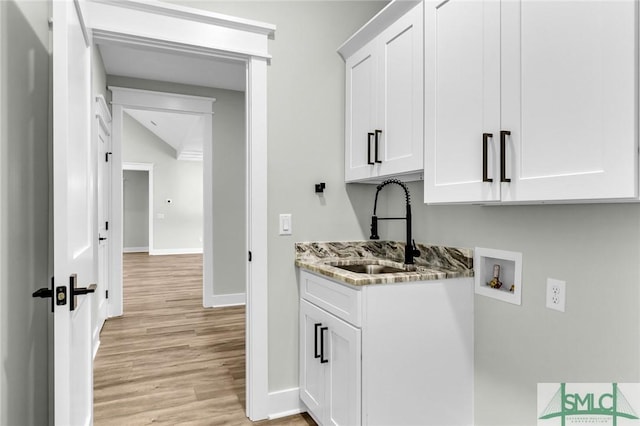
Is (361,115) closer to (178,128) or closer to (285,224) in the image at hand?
(285,224)

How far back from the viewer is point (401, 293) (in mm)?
1666

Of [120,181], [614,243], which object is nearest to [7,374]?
[614,243]

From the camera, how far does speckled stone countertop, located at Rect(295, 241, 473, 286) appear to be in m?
1.67

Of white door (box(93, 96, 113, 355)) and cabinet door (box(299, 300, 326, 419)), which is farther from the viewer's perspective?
white door (box(93, 96, 113, 355))

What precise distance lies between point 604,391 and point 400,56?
1583mm

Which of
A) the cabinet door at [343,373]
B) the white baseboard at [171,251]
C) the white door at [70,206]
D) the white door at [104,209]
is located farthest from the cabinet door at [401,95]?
the white baseboard at [171,251]

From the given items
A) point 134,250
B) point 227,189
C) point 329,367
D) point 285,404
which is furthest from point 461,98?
point 134,250

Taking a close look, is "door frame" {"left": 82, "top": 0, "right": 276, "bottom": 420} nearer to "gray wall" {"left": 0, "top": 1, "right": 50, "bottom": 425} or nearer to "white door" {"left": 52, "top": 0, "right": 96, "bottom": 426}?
"white door" {"left": 52, "top": 0, "right": 96, "bottom": 426}

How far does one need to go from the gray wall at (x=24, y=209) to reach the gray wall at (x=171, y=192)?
8.58 meters

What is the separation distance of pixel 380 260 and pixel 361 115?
0.86 m

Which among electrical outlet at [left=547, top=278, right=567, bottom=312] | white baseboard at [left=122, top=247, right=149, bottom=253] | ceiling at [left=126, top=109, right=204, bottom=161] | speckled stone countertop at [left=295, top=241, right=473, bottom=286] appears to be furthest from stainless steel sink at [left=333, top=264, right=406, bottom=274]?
white baseboard at [left=122, top=247, right=149, bottom=253]

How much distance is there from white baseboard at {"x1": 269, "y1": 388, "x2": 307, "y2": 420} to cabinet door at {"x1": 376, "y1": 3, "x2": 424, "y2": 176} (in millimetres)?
1380

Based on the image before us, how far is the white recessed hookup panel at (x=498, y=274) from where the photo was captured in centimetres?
160

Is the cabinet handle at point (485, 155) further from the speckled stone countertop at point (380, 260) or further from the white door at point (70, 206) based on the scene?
the white door at point (70, 206)
